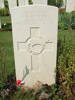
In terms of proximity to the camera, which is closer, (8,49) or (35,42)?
(35,42)

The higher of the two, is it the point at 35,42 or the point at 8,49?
the point at 35,42

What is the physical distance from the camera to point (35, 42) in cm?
229

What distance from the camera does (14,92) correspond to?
237cm

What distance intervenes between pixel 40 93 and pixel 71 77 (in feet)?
1.89

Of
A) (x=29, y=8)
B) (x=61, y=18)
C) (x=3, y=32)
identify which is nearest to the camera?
(x=29, y=8)

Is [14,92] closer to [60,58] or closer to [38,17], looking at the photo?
[60,58]

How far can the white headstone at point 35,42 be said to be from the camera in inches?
83.7

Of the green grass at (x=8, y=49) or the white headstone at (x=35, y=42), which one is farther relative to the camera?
the green grass at (x=8, y=49)

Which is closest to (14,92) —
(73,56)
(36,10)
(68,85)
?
(68,85)

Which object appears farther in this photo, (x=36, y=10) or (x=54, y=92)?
(x=54, y=92)

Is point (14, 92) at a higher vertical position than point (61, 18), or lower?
lower

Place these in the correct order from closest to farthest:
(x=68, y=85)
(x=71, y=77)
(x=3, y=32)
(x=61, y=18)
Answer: (x=68, y=85), (x=71, y=77), (x=3, y=32), (x=61, y=18)

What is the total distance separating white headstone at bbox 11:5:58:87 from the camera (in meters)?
2.13

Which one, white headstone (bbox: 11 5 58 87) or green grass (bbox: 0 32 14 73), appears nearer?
white headstone (bbox: 11 5 58 87)
